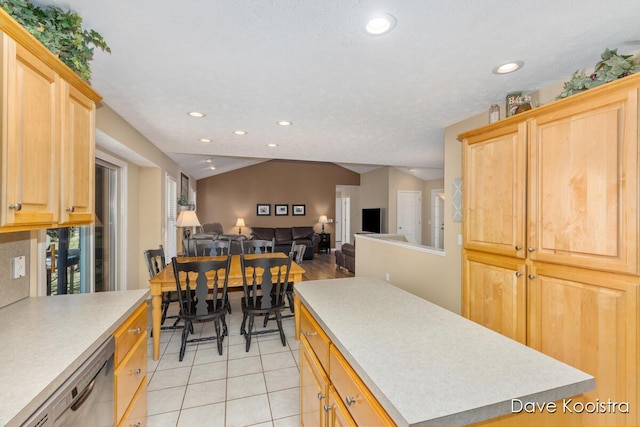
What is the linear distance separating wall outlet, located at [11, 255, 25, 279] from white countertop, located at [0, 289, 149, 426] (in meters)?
0.16

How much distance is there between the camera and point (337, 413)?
1.15m

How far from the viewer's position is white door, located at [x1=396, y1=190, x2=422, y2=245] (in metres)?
8.36

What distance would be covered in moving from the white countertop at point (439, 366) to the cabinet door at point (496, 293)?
846 millimetres

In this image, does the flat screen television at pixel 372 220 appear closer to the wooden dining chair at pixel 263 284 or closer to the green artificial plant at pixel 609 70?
the wooden dining chair at pixel 263 284

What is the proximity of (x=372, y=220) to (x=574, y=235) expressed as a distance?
7315 mm

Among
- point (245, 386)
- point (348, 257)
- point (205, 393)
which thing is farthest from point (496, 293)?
point (348, 257)

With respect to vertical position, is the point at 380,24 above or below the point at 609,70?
above

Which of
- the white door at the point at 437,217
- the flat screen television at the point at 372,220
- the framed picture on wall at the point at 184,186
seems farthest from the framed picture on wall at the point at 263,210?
the white door at the point at 437,217

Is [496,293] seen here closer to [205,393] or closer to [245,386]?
[245,386]

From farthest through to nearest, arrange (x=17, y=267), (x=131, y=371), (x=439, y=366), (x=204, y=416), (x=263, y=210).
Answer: (x=263, y=210) → (x=204, y=416) → (x=17, y=267) → (x=131, y=371) → (x=439, y=366)

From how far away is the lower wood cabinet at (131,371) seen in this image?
1.38m

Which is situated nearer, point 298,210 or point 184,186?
point 184,186

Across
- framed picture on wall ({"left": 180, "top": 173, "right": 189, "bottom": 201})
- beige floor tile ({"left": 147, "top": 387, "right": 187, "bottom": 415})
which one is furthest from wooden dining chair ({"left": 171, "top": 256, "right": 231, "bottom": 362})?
framed picture on wall ({"left": 180, "top": 173, "right": 189, "bottom": 201})

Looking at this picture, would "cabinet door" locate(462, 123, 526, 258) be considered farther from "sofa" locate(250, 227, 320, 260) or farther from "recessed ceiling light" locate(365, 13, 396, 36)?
"sofa" locate(250, 227, 320, 260)
